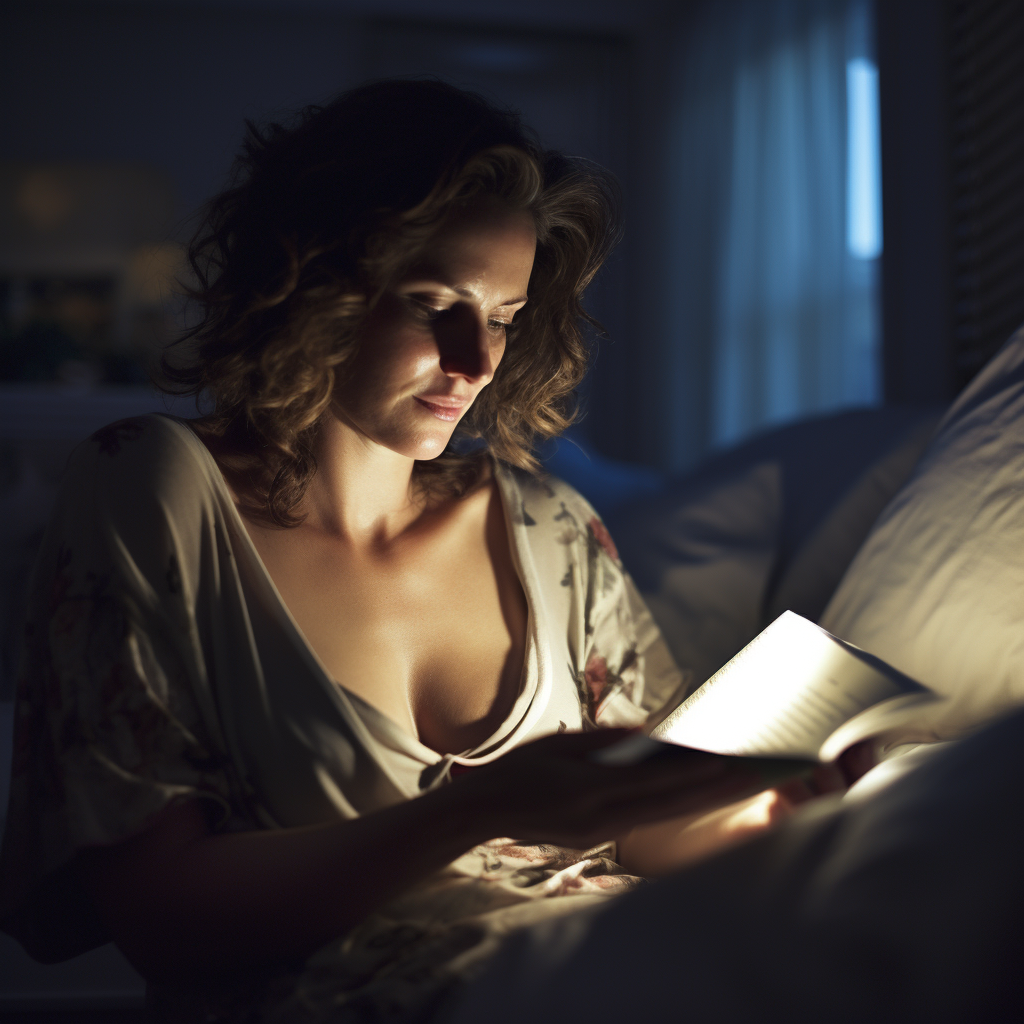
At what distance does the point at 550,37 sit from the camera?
4332 millimetres

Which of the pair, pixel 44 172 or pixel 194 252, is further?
pixel 44 172

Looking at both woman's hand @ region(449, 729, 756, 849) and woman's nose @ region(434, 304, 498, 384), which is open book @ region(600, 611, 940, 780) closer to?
woman's hand @ region(449, 729, 756, 849)

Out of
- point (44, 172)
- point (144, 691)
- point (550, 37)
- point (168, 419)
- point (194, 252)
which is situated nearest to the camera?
point (144, 691)

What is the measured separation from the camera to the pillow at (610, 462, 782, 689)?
1.22 meters

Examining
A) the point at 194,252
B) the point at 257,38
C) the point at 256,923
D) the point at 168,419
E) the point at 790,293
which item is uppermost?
the point at 257,38

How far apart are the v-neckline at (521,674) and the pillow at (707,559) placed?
322mm

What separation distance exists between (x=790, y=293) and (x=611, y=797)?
9.48 ft

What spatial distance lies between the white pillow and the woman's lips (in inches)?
17.2

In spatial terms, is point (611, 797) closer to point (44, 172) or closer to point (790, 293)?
point (790, 293)

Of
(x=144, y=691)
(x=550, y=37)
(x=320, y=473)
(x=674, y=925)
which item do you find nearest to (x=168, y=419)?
(x=320, y=473)

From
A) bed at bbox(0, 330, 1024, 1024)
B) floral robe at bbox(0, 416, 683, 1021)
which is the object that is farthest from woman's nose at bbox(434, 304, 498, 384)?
Result: bed at bbox(0, 330, 1024, 1024)

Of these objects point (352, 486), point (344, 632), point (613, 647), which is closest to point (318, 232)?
point (352, 486)

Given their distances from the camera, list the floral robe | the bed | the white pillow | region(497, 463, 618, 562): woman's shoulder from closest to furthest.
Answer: the bed
the floral robe
the white pillow
region(497, 463, 618, 562): woman's shoulder

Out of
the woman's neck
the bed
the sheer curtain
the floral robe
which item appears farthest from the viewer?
the sheer curtain
